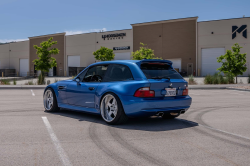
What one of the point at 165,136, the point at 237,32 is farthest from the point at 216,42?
the point at 165,136

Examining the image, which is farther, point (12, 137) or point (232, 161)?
point (12, 137)

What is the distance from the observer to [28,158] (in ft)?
12.7

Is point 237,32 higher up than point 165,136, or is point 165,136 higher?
point 237,32

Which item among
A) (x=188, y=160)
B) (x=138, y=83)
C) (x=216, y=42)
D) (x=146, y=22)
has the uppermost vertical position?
(x=146, y=22)

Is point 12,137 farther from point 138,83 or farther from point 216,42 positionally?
point 216,42

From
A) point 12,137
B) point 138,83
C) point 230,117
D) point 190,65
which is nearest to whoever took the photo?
point 12,137

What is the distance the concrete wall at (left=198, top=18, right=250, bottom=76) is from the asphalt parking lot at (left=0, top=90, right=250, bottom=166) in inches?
1688

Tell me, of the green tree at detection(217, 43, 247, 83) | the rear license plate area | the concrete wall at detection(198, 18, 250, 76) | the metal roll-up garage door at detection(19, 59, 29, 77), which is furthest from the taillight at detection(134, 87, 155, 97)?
the metal roll-up garage door at detection(19, 59, 29, 77)

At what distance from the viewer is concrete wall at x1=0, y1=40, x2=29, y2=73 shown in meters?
72.0

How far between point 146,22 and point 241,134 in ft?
163

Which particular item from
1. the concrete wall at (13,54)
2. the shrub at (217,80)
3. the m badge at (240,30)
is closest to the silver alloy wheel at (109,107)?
the shrub at (217,80)

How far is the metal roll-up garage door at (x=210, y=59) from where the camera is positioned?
47656 millimetres

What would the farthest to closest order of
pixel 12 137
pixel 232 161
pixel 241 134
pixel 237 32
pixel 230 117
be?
pixel 237 32, pixel 230 117, pixel 241 134, pixel 12 137, pixel 232 161

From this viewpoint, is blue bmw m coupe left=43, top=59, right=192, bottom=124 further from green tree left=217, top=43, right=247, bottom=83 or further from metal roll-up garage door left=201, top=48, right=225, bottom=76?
metal roll-up garage door left=201, top=48, right=225, bottom=76
